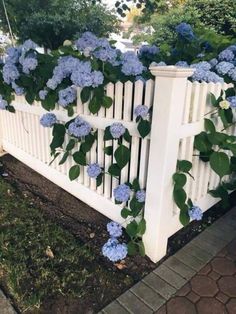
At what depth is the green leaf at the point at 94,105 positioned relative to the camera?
2208mm

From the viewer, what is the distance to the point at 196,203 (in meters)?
2.51

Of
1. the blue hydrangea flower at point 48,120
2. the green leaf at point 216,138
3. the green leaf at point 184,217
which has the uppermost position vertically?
the green leaf at point 216,138

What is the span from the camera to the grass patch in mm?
1848

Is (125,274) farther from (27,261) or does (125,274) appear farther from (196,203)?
(196,203)

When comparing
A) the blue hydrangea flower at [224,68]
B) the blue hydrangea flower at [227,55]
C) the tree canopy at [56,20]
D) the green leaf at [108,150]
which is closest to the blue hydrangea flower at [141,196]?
the green leaf at [108,150]

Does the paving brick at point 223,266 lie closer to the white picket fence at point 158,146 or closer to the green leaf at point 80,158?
the white picket fence at point 158,146

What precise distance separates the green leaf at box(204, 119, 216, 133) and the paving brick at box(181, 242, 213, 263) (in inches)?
35.4

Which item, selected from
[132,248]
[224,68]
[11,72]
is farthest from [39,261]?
[224,68]

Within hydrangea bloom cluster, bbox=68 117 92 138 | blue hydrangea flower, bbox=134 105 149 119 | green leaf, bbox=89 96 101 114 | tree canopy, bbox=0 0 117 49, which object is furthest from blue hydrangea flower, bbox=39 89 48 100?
tree canopy, bbox=0 0 117 49

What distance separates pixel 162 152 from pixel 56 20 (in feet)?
37.6

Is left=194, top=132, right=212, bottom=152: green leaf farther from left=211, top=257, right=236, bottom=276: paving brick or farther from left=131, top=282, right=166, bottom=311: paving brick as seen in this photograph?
left=131, top=282, right=166, bottom=311: paving brick

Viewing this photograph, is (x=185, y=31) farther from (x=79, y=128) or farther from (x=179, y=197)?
(x=179, y=197)

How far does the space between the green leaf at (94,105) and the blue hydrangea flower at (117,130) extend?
0.25m

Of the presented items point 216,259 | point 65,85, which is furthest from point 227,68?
point 216,259
